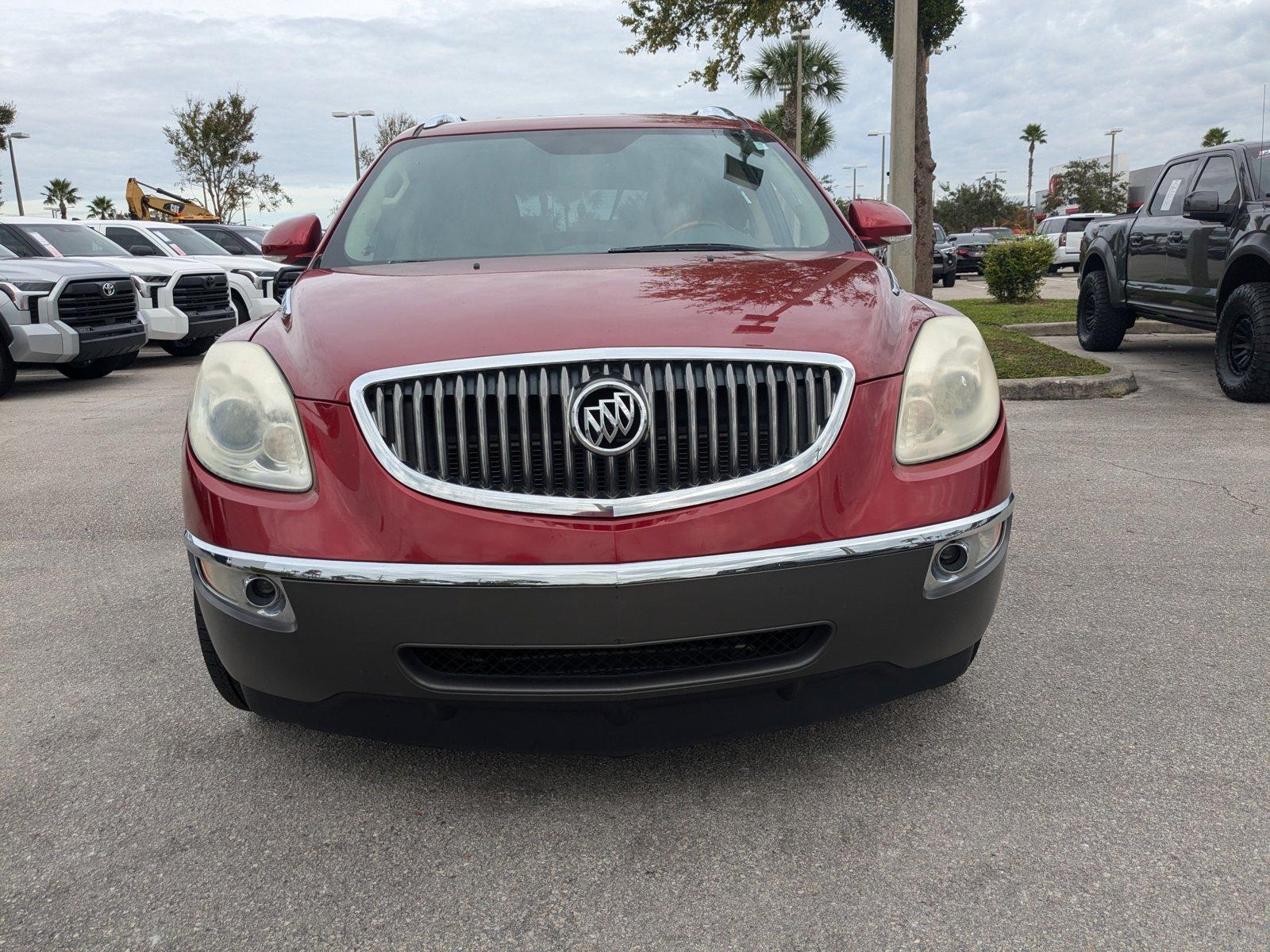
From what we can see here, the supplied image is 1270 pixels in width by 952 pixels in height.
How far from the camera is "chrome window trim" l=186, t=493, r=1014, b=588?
2111 mm

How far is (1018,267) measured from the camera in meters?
16.3

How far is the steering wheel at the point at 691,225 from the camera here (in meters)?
3.42

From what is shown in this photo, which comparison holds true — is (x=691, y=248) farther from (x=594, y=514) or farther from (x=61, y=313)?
(x=61, y=313)

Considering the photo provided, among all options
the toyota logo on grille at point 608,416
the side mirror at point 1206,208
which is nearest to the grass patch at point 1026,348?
the side mirror at point 1206,208

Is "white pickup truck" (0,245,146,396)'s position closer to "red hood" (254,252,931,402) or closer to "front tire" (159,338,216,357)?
"front tire" (159,338,216,357)

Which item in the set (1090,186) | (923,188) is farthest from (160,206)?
(1090,186)

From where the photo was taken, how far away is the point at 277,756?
271 centimetres

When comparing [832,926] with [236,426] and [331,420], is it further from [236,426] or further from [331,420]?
[236,426]

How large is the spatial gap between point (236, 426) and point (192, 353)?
44.9 ft

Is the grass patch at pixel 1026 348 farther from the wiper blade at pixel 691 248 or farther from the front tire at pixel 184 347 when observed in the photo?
the front tire at pixel 184 347

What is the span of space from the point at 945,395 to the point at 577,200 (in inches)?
60.9

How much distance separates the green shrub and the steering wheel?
13951 millimetres

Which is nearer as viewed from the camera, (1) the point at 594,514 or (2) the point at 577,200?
(1) the point at 594,514

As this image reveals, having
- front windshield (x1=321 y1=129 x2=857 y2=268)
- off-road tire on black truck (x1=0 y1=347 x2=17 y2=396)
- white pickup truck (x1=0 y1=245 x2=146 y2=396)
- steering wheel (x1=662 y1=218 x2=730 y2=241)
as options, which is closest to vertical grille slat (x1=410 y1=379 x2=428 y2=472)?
front windshield (x1=321 y1=129 x2=857 y2=268)
